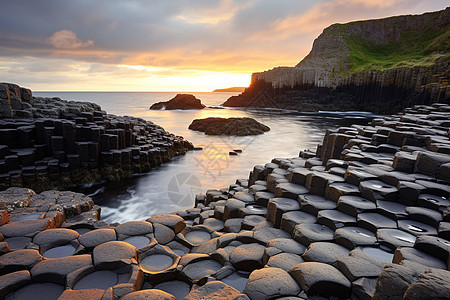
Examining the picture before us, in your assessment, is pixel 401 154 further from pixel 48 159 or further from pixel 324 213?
pixel 48 159

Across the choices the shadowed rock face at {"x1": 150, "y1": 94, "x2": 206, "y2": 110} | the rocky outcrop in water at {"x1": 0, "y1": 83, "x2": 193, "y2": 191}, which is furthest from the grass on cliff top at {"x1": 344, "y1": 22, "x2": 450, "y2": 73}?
the rocky outcrop in water at {"x1": 0, "y1": 83, "x2": 193, "y2": 191}

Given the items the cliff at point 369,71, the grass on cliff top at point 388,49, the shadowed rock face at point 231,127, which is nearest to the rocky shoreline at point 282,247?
the shadowed rock face at point 231,127

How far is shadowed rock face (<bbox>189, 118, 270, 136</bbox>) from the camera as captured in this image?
97.7 ft

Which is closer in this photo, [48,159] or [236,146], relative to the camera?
[48,159]

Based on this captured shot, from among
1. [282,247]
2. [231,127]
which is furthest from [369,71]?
[282,247]

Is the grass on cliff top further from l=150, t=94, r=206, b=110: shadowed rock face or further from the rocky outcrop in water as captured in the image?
the rocky outcrop in water

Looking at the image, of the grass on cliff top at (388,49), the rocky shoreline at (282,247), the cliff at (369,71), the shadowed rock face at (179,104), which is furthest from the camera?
the shadowed rock face at (179,104)

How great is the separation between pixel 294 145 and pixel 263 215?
2085cm

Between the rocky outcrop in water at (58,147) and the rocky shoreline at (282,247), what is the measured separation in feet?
21.6

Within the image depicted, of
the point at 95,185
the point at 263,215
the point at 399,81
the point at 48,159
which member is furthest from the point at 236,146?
the point at 399,81

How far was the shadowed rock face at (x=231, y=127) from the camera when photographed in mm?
29781

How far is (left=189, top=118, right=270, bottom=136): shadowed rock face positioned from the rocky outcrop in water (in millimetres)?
14796

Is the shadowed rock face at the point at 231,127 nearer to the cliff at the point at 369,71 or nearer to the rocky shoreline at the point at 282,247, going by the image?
the rocky shoreline at the point at 282,247

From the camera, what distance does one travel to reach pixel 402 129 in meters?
7.77
